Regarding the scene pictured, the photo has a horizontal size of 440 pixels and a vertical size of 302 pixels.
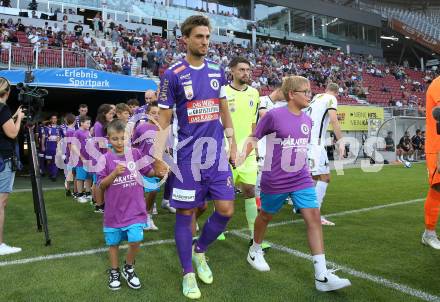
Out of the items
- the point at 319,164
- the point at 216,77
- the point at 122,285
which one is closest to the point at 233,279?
the point at 122,285

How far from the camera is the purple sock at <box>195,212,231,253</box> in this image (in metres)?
3.77

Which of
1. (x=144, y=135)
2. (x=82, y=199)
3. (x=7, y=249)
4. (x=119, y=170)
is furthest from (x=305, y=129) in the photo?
(x=82, y=199)

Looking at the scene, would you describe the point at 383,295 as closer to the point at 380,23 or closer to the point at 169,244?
the point at 169,244

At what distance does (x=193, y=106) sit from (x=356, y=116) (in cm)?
2009

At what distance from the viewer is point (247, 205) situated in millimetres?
5125

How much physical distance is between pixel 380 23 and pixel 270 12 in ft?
57.0

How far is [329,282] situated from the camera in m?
3.50

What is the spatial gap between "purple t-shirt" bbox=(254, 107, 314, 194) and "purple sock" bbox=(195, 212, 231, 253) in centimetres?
60

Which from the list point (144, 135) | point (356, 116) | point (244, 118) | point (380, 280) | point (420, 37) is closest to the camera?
point (380, 280)

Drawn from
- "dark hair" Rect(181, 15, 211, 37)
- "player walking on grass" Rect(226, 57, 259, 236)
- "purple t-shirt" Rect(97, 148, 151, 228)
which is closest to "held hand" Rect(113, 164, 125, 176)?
"purple t-shirt" Rect(97, 148, 151, 228)

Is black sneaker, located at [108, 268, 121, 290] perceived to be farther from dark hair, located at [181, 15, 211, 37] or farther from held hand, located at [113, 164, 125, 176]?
dark hair, located at [181, 15, 211, 37]

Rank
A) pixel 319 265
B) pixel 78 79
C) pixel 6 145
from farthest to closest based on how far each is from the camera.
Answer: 1. pixel 78 79
2. pixel 6 145
3. pixel 319 265

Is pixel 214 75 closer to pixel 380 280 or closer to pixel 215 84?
pixel 215 84

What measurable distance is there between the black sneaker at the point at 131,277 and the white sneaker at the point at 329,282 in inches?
63.4
